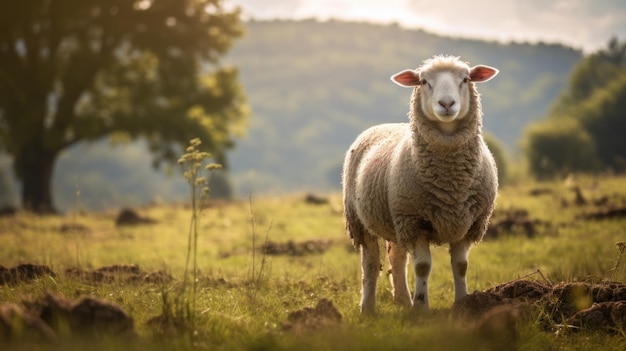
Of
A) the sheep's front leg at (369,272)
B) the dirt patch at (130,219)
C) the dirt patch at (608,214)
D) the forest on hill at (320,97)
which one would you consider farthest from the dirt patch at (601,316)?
the forest on hill at (320,97)

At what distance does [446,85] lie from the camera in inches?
219

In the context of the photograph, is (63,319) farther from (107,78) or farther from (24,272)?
(107,78)

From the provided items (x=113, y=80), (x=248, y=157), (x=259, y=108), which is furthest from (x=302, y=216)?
(x=259, y=108)

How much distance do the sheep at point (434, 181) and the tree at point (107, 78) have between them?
16111mm

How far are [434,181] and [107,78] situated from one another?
61.6 ft

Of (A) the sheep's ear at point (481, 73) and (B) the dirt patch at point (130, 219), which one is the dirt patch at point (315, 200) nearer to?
(B) the dirt patch at point (130, 219)

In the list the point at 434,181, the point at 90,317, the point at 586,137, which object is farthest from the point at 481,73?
the point at 586,137

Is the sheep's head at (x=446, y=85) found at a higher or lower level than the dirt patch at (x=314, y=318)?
higher

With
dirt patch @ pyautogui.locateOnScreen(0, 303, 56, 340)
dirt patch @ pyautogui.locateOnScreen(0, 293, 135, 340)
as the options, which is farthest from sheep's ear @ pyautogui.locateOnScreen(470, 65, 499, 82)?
dirt patch @ pyautogui.locateOnScreen(0, 303, 56, 340)

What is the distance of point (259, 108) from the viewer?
157375 mm

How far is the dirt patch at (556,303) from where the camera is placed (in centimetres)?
501

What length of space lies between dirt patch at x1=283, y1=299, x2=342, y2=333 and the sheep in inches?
38.9

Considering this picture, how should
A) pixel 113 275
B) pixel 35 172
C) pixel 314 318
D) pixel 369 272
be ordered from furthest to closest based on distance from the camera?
pixel 35 172, pixel 113 275, pixel 369 272, pixel 314 318

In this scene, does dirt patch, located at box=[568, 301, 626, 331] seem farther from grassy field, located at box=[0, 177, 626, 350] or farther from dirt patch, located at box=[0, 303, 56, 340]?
dirt patch, located at box=[0, 303, 56, 340]
